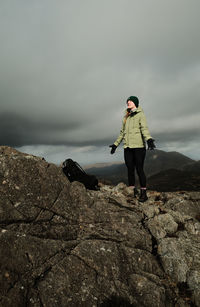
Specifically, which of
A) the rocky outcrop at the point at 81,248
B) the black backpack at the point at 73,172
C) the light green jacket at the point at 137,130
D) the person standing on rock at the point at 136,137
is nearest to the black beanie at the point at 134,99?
the person standing on rock at the point at 136,137

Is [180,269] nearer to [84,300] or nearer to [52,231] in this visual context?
[84,300]

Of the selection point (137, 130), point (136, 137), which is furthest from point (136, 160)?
point (137, 130)

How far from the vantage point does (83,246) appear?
6703mm

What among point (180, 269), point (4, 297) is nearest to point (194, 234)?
point (180, 269)

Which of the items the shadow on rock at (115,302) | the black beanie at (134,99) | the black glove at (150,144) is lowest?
the shadow on rock at (115,302)

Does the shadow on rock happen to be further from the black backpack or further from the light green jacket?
the light green jacket

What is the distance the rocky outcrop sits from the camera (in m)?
5.41

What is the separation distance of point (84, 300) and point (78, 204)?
12.2 feet

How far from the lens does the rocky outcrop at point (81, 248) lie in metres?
5.41

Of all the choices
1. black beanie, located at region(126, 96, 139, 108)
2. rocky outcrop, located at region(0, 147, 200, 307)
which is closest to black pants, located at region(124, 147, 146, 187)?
rocky outcrop, located at region(0, 147, 200, 307)

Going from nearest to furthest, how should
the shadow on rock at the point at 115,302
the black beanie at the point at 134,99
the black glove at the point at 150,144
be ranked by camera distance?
the shadow on rock at the point at 115,302, the black glove at the point at 150,144, the black beanie at the point at 134,99

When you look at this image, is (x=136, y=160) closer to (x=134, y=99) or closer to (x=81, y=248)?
(x=134, y=99)

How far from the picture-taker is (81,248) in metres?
6.61

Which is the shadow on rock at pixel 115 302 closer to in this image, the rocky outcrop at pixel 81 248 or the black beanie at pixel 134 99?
the rocky outcrop at pixel 81 248
